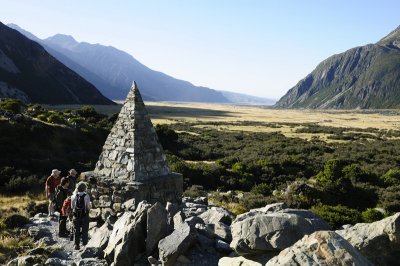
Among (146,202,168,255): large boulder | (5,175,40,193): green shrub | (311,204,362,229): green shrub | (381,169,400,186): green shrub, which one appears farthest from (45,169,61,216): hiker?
(381,169,400,186): green shrub

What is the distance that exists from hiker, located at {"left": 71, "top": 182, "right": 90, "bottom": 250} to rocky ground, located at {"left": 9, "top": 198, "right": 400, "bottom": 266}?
0.48 metres

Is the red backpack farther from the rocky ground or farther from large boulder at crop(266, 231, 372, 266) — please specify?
large boulder at crop(266, 231, 372, 266)

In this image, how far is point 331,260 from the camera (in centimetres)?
565

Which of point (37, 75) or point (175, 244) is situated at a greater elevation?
point (37, 75)

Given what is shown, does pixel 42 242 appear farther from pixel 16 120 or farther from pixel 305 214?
pixel 16 120

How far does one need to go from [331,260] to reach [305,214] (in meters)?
3.27

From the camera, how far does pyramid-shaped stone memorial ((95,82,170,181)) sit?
12070mm

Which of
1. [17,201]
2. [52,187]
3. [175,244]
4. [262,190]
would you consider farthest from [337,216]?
[17,201]

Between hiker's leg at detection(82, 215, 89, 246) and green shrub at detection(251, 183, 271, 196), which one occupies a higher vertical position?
hiker's leg at detection(82, 215, 89, 246)

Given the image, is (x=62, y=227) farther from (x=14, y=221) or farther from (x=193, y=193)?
(x=193, y=193)

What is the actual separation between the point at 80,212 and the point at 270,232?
5.97 m

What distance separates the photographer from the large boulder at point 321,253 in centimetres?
566

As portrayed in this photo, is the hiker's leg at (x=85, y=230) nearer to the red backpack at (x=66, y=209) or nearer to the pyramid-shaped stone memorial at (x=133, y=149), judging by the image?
the red backpack at (x=66, y=209)

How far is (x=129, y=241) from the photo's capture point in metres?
9.05
